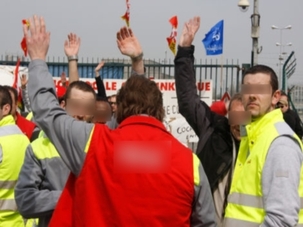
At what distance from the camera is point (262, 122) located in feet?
13.3

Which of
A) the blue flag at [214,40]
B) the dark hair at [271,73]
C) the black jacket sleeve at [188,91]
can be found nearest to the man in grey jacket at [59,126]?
the dark hair at [271,73]

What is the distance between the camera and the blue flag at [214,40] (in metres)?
14.7

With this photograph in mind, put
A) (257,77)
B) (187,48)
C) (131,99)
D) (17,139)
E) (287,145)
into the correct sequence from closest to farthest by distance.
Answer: (131,99) < (287,145) < (257,77) < (187,48) < (17,139)

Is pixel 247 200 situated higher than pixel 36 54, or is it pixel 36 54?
pixel 36 54

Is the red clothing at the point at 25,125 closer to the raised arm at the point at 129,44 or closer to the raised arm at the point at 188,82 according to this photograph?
the raised arm at the point at 188,82

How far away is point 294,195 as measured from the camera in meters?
3.66

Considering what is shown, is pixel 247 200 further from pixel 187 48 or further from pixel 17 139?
pixel 17 139

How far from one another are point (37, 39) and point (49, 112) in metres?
0.43

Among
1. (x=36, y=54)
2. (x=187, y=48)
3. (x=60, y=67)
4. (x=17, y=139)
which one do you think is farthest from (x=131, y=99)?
(x=60, y=67)

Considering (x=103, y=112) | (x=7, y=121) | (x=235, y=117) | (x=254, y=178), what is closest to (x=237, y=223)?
(x=254, y=178)

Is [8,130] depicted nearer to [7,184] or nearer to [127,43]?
[7,184]

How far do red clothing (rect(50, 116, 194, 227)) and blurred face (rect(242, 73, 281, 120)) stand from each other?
0.83 m

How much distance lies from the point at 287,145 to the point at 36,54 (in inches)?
59.6

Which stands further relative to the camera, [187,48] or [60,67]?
[60,67]
